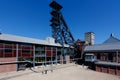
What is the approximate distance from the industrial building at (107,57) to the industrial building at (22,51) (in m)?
10.4

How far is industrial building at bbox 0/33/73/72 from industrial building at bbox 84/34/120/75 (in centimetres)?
1042

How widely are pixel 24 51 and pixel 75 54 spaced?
2068cm

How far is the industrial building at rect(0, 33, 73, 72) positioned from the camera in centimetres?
1994

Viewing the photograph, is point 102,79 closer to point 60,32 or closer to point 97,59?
point 97,59

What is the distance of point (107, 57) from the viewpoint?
33438mm

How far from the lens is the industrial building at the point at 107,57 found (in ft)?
85.2

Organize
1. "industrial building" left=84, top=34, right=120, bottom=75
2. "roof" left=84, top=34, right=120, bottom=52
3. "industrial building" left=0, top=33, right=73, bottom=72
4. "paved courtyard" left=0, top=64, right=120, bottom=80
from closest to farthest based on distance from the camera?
1. "paved courtyard" left=0, top=64, right=120, bottom=80
2. "industrial building" left=0, top=33, right=73, bottom=72
3. "industrial building" left=84, top=34, right=120, bottom=75
4. "roof" left=84, top=34, right=120, bottom=52

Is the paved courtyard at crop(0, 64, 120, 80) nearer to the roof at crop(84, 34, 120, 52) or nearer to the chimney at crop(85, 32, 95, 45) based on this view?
the roof at crop(84, 34, 120, 52)

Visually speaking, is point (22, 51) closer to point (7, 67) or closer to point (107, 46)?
point (7, 67)

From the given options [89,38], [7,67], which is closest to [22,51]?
[7,67]

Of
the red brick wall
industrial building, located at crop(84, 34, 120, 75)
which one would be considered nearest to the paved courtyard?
the red brick wall

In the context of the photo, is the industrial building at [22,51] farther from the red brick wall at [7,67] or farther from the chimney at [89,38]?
the chimney at [89,38]

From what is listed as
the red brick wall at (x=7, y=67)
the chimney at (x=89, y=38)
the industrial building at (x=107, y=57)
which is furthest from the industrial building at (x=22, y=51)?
the chimney at (x=89, y=38)

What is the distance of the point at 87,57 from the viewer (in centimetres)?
3534
